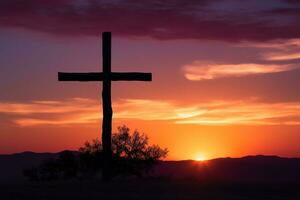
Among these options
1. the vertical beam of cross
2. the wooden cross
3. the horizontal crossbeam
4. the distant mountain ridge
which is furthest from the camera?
the distant mountain ridge

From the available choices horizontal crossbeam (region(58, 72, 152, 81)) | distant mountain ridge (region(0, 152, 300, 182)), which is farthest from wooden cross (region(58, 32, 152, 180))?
distant mountain ridge (region(0, 152, 300, 182))

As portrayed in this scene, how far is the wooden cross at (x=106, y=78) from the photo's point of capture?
93.7ft

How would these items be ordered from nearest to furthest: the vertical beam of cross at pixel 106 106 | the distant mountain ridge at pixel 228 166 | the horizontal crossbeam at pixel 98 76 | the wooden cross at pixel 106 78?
the vertical beam of cross at pixel 106 106, the wooden cross at pixel 106 78, the horizontal crossbeam at pixel 98 76, the distant mountain ridge at pixel 228 166

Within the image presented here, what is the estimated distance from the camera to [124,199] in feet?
70.2

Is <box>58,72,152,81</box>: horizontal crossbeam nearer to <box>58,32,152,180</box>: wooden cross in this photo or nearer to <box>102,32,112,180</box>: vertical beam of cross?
<box>58,32,152,180</box>: wooden cross

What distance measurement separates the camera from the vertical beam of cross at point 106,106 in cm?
2845

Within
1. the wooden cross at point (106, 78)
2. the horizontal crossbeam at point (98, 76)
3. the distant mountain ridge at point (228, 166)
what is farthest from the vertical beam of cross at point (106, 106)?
the distant mountain ridge at point (228, 166)

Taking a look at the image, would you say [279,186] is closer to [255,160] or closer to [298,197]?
[298,197]

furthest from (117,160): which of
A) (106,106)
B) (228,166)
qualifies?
(228,166)

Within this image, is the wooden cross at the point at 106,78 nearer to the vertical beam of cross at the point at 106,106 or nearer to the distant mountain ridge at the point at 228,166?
the vertical beam of cross at the point at 106,106

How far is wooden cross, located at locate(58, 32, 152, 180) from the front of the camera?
28562 mm

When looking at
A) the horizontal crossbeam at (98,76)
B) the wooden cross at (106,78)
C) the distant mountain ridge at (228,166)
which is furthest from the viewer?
the distant mountain ridge at (228,166)

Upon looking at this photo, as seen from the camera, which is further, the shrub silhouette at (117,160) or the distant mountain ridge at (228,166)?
the distant mountain ridge at (228,166)

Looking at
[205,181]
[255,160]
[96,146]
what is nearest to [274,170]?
[255,160]
